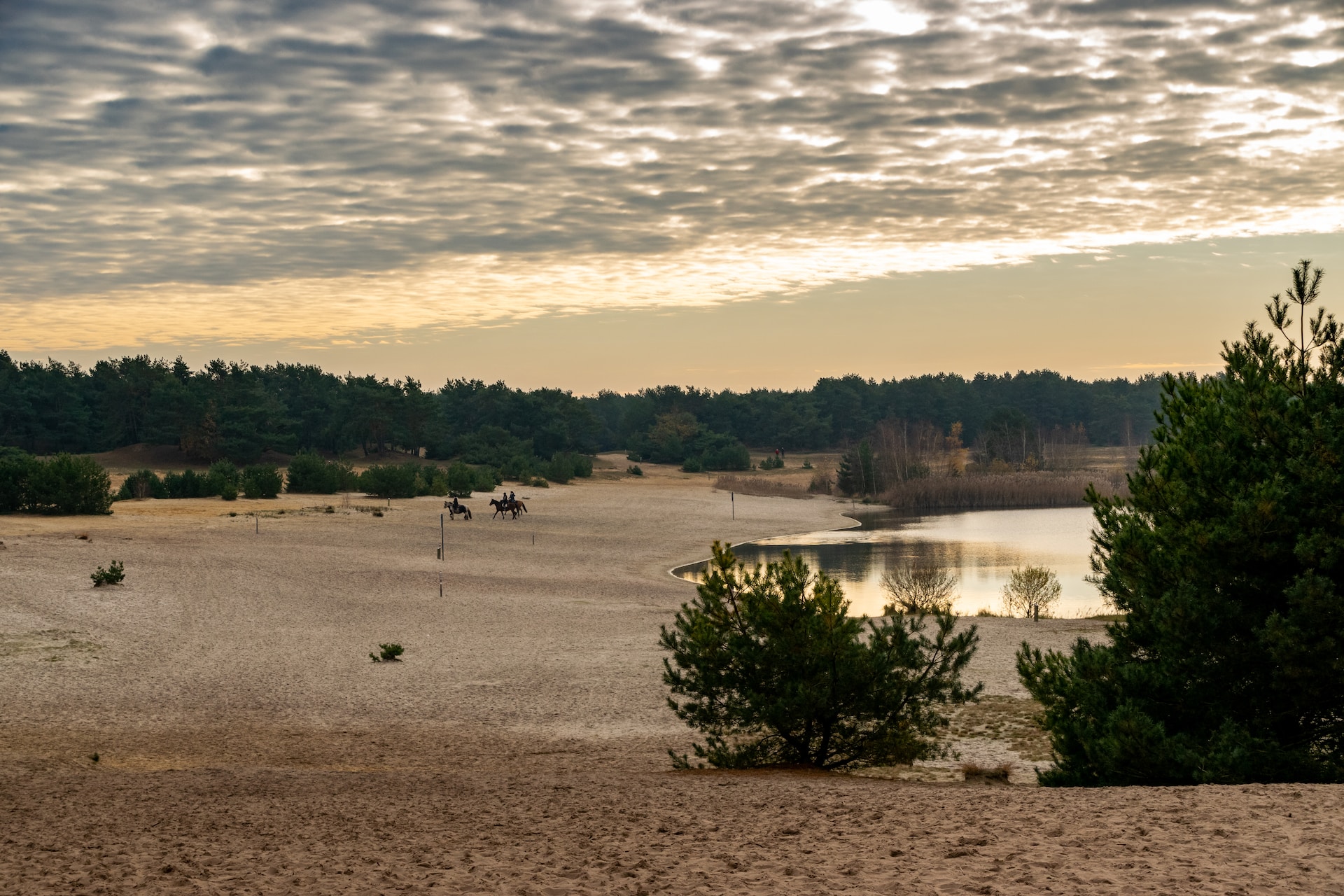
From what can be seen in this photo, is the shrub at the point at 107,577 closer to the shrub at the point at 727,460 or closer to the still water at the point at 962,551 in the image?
the still water at the point at 962,551

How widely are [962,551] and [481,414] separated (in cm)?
6721

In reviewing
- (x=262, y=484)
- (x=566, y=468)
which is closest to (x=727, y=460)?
(x=566, y=468)

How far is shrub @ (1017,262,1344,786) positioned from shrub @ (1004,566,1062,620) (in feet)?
55.7

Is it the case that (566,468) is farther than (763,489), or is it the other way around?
(763,489)

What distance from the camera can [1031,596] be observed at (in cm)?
2808

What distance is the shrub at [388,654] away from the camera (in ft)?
66.3

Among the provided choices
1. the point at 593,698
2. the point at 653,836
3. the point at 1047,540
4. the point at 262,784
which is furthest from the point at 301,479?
the point at 653,836

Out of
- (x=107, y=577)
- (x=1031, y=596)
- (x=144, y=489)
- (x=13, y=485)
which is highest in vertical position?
(x=13, y=485)

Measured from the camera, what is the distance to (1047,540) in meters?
49.8

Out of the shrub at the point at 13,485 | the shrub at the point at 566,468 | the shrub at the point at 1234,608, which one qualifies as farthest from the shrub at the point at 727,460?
the shrub at the point at 1234,608

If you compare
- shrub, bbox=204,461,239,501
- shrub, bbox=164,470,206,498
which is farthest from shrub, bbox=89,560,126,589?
shrub, bbox=164,470,206,498

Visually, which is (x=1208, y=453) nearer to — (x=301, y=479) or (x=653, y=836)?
(x=653, y=836)

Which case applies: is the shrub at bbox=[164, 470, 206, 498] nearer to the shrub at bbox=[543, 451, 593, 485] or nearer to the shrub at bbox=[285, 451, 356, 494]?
the shrub at bbox=[285, 451, 356, 494]

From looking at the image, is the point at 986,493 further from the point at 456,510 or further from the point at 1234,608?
the point at 1234,608
